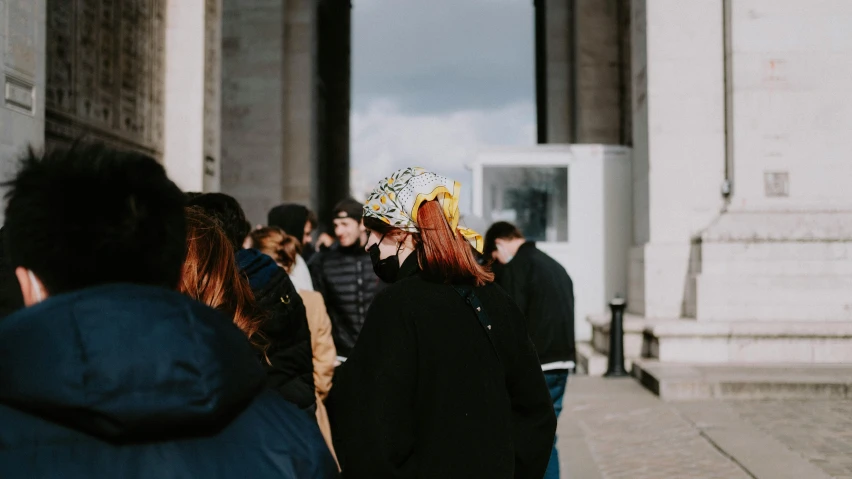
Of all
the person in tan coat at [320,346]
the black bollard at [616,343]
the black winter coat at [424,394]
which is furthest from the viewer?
the black bollard at [616,343]

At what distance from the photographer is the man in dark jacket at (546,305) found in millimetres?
5238

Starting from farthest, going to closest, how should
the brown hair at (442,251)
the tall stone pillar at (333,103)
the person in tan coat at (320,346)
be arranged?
the tall stone pillar at (333,103)
the person in tan coat at (320,346)
the brown hair at (442,251)

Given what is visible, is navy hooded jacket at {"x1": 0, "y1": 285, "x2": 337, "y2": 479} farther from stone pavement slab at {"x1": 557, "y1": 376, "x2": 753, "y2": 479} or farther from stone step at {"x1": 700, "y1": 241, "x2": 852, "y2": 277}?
stone step at {"x1": 700, "y1": 241, "x2": 852, "y2": 277}

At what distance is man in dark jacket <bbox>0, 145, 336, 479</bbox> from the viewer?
1.09 m

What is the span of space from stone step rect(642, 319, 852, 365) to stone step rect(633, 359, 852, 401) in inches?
18.6

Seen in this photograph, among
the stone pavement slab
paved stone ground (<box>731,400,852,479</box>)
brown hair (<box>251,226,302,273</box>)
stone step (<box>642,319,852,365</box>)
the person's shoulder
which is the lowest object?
the stone pavement slab

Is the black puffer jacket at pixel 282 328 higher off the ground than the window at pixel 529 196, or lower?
lower

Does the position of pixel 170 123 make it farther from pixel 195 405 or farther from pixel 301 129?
pixel 195 405

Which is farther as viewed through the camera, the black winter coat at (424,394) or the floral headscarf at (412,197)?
the floral headscarf at (412,197)

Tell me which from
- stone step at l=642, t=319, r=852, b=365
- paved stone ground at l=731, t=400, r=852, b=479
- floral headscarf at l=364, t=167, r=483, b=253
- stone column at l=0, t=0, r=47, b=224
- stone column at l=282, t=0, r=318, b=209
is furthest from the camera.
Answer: stone column at l=282, t=0, r=318, b=209

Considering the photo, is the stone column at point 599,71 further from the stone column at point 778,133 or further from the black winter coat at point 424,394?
the black winter coat at point 424,394

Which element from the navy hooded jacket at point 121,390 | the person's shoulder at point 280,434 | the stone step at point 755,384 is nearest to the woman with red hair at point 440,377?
the person's shoulder at point 280,434

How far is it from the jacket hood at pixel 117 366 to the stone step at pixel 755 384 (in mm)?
7560

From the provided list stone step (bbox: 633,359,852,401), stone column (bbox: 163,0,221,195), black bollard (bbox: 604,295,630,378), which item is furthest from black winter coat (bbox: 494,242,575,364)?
stone column (bbox: 163,0,221,195)
